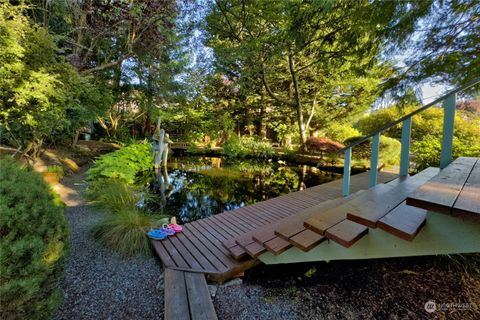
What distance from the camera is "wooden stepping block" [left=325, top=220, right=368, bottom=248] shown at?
1.43m

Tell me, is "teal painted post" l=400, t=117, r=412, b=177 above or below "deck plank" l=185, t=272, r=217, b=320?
above

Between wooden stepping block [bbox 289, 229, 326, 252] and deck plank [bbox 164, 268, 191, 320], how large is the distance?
3.20 feet

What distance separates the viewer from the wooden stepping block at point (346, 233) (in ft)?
4.70

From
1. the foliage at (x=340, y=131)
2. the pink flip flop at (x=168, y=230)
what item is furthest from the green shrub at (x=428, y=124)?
the pink flip flop at (x=168, y=230)

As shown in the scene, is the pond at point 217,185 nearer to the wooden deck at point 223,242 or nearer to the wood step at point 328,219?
the wooden deck at point 223,242

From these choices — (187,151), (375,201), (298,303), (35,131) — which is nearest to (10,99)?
(35,131)

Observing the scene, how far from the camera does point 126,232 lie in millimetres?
2604

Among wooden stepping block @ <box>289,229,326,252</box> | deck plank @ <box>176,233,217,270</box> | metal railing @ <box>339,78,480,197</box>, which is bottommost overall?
deck plank @ <box>176,233,217,270</box>

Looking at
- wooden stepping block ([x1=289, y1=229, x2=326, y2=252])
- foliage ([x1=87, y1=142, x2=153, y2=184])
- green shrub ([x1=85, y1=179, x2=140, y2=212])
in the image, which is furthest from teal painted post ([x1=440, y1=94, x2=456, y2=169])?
foliage ([x1=87, y1=142, x2=153, y2=184])

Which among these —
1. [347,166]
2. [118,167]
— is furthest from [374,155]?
[118,167]

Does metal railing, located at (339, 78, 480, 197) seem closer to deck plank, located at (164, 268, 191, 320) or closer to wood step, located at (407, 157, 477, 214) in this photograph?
wood step, located at (407, 157, 477, 214)

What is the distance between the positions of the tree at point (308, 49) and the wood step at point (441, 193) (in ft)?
6.60

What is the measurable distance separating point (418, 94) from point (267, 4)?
16.1 feet

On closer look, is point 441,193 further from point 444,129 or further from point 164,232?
point 164,232
